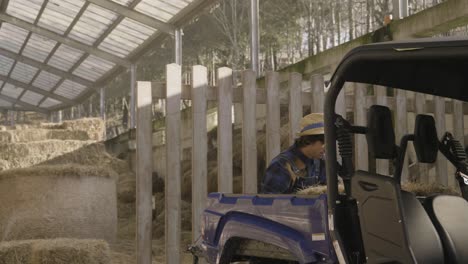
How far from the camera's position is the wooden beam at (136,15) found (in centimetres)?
1591

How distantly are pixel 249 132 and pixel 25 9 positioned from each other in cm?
1468

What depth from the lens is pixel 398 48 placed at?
2.38 metres

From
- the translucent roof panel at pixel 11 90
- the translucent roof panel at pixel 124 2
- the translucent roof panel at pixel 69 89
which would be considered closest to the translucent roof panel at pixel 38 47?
the translucent roof panel at pixel 69 89

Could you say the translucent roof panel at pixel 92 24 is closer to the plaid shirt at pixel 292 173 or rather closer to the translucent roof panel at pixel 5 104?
the plaid shirt at pixel 292 173

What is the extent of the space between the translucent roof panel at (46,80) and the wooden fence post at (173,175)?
21813 mm

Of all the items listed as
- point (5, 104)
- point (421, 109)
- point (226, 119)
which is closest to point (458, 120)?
point (421, 109)

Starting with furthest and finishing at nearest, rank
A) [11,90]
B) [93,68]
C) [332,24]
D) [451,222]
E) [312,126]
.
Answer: [11,90], [93,68], [332,24], [312,126], [451,222]

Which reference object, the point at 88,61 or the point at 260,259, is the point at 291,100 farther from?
the point at 88,61

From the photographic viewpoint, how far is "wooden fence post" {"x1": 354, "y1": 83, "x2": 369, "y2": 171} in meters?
7.04

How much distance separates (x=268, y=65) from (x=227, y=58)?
200 cm

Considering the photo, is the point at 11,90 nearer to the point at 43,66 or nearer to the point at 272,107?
the point at 43,66

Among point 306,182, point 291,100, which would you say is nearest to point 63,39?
point 291,100

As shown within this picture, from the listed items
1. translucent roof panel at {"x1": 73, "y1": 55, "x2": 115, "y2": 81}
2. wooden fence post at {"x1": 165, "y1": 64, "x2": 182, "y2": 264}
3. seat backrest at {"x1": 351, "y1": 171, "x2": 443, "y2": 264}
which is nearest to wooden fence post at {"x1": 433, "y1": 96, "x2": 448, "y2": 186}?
wooden fence post at {"x1": 165, "y1": 64, "x2": 182, "y2": 264}

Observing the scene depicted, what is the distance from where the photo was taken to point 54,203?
7758 millimetres
